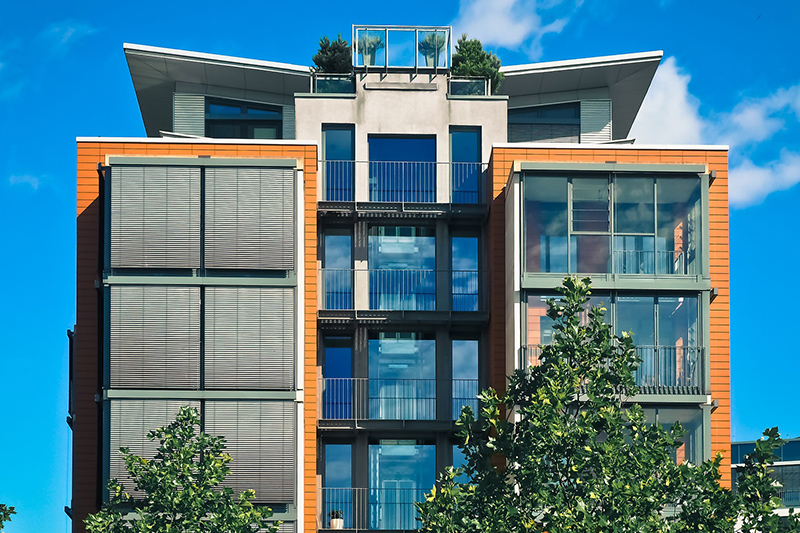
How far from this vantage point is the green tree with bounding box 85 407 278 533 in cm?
3447

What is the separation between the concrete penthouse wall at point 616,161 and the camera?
4156cm

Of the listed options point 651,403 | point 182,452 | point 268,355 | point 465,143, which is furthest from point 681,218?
point 182,452

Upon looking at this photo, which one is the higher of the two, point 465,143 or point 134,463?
→ point 465,143

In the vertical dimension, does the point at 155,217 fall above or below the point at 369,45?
below

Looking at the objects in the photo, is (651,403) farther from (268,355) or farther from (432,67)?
(432,67)

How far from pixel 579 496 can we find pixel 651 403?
22.3 feet

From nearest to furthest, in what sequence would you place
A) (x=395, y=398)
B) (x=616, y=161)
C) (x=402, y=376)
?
(x=616, y=161) < (x=395, y=398) < (x=402, y=376)

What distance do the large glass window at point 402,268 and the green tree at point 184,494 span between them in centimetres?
996

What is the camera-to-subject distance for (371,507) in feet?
140

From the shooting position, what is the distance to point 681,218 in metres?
40.2

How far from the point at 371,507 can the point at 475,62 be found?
1569 cm

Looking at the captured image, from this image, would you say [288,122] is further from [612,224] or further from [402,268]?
[612,224]

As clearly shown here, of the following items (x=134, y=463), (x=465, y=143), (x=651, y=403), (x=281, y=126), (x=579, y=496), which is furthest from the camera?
(x=281, y=126)

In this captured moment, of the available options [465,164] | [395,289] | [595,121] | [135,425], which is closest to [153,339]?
[135,425]
